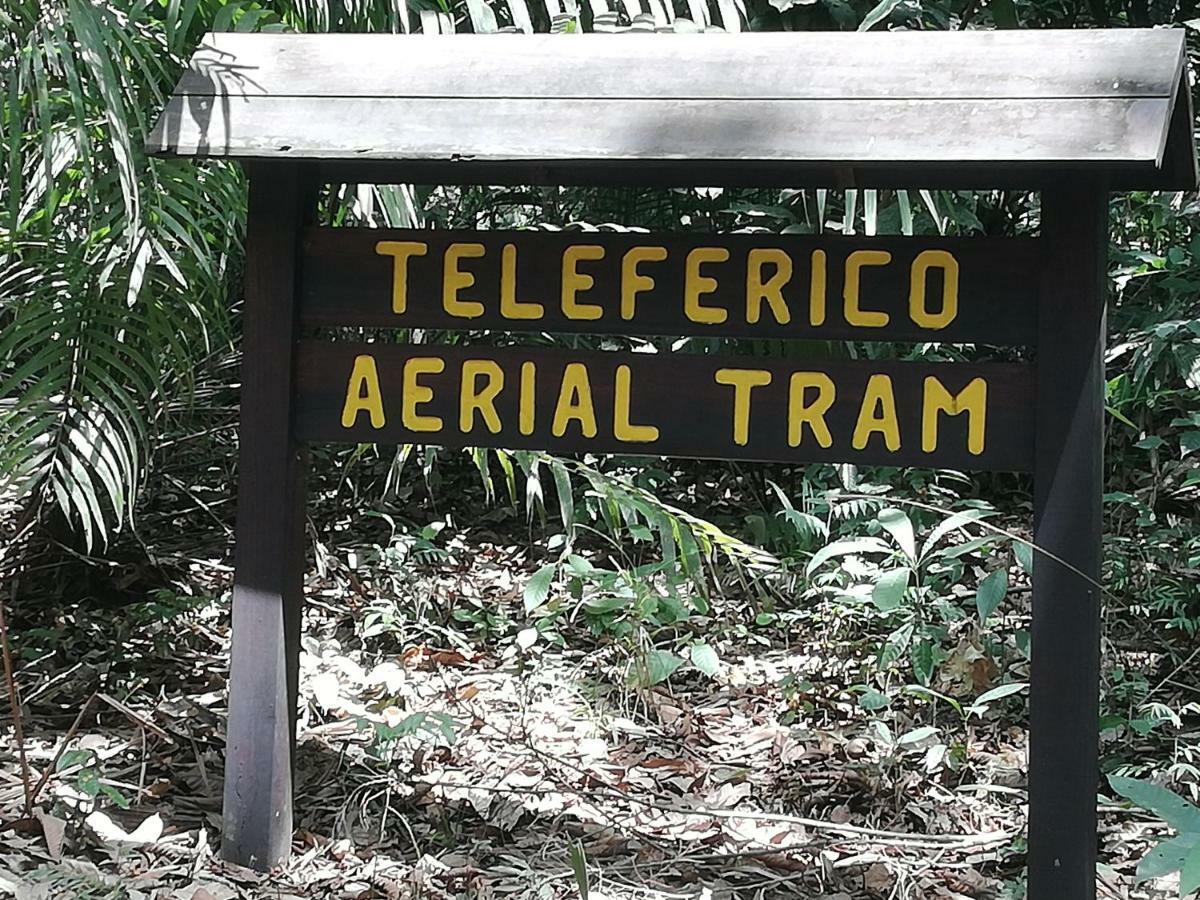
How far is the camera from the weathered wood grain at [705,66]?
2.03 metres

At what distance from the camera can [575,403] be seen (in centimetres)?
232

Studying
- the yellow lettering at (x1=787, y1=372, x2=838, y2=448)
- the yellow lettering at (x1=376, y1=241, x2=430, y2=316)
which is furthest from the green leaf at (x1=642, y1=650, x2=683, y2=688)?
the yellow lettering at (x1=376, y1=241, x2=430, y2=316)

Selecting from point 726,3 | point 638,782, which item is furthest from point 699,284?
point 638,782

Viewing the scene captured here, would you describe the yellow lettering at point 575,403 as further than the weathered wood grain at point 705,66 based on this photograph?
Yes

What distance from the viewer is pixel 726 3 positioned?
293cm

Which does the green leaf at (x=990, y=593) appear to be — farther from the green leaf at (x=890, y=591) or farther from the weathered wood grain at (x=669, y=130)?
the weathered wood grain at (x=669, y=130)

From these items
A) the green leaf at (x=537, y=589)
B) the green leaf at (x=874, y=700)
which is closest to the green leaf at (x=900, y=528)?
the green leaf at (x=874, y=700)

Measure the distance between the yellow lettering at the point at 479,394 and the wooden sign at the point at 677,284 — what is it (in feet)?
0.24

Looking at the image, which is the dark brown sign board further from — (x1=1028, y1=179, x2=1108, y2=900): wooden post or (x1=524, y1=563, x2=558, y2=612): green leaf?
(x1=524, y1=563, x2=558, y2=612): green leaf

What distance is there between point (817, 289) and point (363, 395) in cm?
85

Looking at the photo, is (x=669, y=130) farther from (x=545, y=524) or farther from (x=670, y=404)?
(x=545, y=524)

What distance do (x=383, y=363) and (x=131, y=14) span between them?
1036 millimetres

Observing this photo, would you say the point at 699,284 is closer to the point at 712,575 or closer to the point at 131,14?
the point at 131,14

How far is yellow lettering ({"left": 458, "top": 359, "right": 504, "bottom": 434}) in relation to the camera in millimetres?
2359
